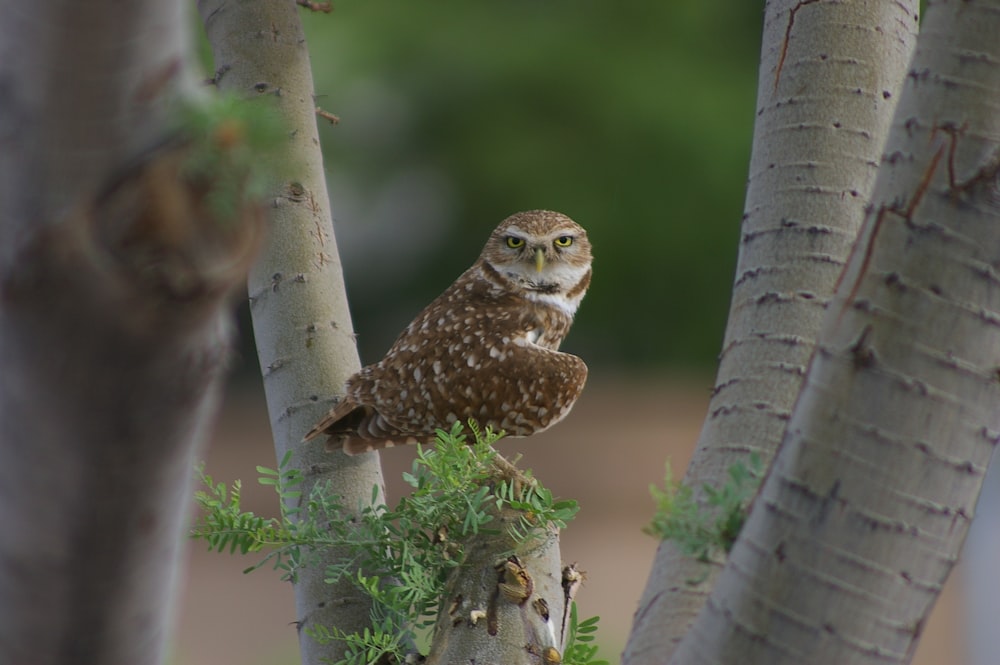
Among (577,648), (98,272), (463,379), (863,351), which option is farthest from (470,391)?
(98,272)

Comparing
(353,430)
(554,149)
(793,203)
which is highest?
(554,149)

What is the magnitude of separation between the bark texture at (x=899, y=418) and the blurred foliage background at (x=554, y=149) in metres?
4.60

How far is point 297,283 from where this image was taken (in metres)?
1.60

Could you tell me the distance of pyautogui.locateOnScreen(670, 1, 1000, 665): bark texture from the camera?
0.78 meters

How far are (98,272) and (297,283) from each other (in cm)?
110

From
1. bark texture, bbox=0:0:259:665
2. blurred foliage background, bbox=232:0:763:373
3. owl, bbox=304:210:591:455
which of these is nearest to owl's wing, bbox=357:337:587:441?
owl, bbox=304:210:591:455

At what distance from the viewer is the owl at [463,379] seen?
1562 millimetres

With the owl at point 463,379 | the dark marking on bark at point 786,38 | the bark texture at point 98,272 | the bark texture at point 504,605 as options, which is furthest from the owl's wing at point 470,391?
the bark texture at point 98,272

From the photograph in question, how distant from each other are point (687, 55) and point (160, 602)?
5.94 metres

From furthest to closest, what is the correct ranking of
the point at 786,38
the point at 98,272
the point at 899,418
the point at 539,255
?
the point at 539,255, the point at 786,38, the point at 899,418, the point at 98,272

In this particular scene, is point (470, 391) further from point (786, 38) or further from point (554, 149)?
point (554, 149)

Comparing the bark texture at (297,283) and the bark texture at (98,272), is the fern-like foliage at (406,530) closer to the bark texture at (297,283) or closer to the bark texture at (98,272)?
the bark texture at (297,283)

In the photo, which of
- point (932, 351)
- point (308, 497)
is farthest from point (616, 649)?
point (932, 351)

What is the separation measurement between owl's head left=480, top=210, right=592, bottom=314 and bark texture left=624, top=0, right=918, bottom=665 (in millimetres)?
615
